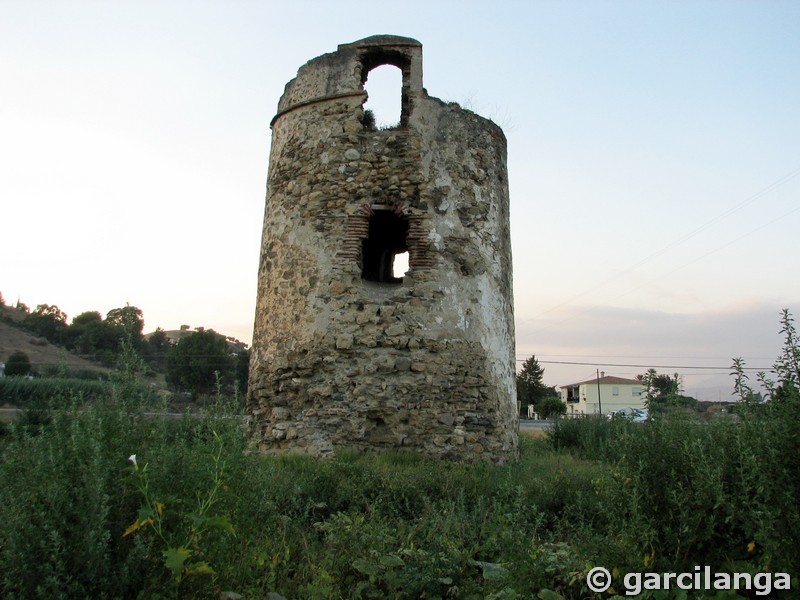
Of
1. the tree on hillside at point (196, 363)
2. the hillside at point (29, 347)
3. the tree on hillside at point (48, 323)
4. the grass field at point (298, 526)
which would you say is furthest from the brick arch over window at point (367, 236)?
the tree on hillside at point (48, 323)

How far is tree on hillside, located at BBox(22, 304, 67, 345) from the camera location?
50.8 meters

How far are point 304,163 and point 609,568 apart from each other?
6762 millimetres

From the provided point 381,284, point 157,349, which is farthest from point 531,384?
point 381,284

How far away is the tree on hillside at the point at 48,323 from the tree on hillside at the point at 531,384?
3551 centimetres

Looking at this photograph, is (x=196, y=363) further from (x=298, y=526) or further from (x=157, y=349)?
(x=298, y=526)

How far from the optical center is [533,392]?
45656 mm

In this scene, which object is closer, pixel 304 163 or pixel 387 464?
pixel 387 464

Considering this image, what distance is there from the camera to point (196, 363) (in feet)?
132

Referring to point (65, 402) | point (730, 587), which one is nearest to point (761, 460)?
point (730, 587)

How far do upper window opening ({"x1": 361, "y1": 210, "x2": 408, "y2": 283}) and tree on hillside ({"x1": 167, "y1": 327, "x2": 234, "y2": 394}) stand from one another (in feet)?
97.2

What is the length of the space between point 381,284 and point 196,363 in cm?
3412

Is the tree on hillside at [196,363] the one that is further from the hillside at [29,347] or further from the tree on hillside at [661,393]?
the tree on hillside at [661,393]

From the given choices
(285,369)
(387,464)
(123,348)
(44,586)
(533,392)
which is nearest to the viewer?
(44,586)

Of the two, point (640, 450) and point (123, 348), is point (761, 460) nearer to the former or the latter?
point (640, 450)
